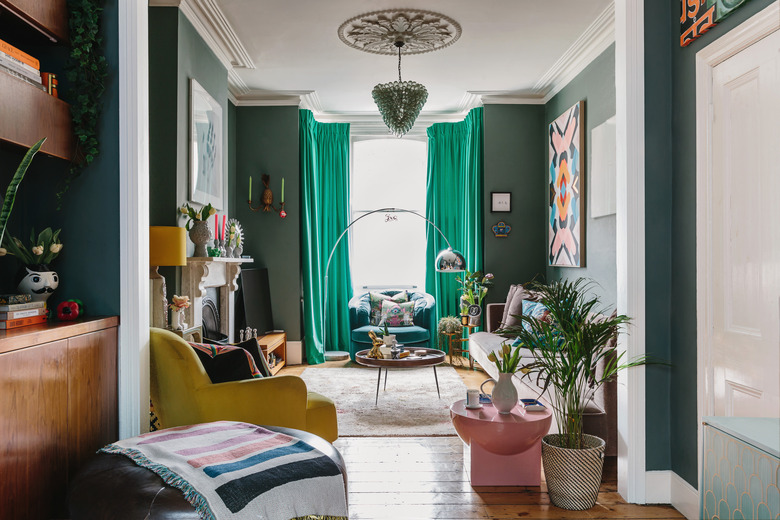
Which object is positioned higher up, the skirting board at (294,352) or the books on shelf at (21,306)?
the books on shelf at (21,306)

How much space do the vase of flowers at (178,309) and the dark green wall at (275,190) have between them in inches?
114

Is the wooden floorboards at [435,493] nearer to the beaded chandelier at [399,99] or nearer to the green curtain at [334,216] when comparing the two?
the beaded chandelier at [399,99]

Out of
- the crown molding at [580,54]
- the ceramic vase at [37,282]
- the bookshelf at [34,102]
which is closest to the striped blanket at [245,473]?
the ceramic vase at [37,282]

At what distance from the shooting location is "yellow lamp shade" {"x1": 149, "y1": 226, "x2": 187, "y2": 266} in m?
3.35

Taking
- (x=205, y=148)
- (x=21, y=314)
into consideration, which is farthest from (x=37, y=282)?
(x=205, y=148)

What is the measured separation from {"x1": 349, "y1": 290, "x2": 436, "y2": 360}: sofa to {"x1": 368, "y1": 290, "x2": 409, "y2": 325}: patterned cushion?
0.16ft

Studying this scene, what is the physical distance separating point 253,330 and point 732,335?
434 centimetres

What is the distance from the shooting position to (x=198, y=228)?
412cm

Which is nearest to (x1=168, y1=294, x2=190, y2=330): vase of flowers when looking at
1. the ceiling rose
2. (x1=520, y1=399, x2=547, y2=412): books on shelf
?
(x1=520, y1=399, x2=547, y2=412): books on shelf

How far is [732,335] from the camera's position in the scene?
2.27 m

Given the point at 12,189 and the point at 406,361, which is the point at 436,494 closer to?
the point at 406,361

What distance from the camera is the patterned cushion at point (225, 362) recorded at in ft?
9.14

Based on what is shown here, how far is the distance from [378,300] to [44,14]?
Answer: 4992 millimetres

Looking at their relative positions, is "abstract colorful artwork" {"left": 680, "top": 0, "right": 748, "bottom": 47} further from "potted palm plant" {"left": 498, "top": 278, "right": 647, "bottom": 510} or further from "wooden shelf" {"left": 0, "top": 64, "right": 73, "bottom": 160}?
"wooden shelf" {"left": 0, "top": 64, "right": 73, "bottom": 160}
